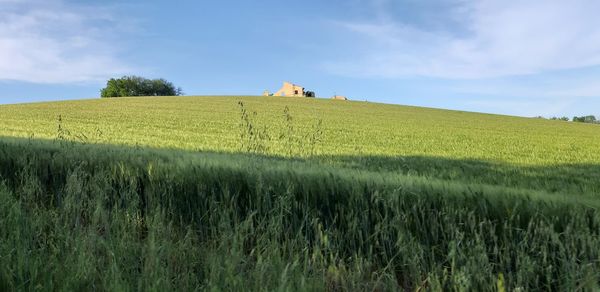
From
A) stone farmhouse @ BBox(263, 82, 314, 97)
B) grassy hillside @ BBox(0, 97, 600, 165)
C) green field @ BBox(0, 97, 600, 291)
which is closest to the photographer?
green field @ BBox(0, 97, 600, 291)

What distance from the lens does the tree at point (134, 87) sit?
10643 centimetres

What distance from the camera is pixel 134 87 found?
110 metres

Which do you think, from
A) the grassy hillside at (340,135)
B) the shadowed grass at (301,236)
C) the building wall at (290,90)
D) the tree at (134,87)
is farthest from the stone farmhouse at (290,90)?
the shadowed grass at (301,236)

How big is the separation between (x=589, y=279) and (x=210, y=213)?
318cm

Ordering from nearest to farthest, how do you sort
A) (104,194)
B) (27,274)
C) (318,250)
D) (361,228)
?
(27,274), (318,250), (361,228), (104,194)

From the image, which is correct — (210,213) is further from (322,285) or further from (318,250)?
(322,285)

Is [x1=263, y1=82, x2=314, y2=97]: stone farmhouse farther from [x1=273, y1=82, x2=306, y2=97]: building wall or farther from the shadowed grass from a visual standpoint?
the shadowed grass

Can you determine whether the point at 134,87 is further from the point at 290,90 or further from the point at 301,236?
the point at 301,236

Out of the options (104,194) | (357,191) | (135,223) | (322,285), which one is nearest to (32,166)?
(104,194)

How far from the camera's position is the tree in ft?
349

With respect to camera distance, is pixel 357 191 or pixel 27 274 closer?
pixel 27 274

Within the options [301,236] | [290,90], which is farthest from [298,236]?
[290,90]

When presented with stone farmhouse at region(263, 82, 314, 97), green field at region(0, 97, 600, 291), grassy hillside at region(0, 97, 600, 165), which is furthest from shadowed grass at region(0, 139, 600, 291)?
stone farmhouse at region(263, 82, 314, 97)

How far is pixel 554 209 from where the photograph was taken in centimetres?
328
